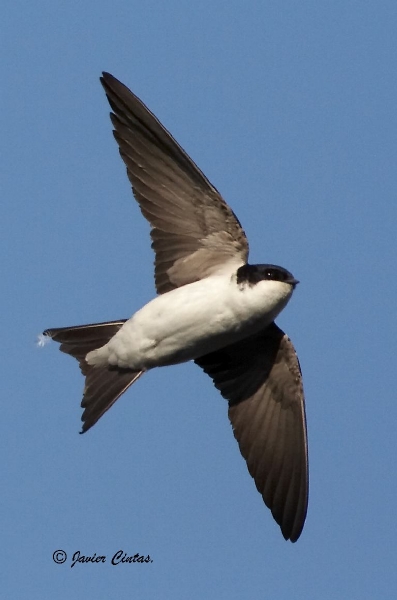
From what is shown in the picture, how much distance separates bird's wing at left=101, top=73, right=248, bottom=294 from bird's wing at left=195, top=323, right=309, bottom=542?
2.23ft

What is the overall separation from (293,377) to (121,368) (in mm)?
1160

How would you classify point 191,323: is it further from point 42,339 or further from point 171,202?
point 42,339

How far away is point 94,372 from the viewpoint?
8.11 m

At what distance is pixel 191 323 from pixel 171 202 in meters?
0.77

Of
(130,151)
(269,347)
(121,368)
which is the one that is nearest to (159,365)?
(121,368)

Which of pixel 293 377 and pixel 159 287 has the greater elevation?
pixel 159 287

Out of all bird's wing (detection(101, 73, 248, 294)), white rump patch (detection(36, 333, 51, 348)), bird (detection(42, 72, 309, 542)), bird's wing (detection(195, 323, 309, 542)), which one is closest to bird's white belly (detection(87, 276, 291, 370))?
bird (detection(42, 72, 309, 542))

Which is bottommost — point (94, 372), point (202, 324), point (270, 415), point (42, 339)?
point (270, 415)

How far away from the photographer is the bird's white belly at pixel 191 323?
7.66 metres

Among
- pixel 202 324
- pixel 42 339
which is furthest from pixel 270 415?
pixel 42 339

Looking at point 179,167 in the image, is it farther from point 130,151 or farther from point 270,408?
point 270,408

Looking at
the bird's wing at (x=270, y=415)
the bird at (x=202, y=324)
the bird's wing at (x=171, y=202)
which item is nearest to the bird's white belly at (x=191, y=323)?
the bird at (x=202, y=324)

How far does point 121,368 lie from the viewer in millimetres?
8086

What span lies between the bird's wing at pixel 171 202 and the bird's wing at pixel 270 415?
681mm
